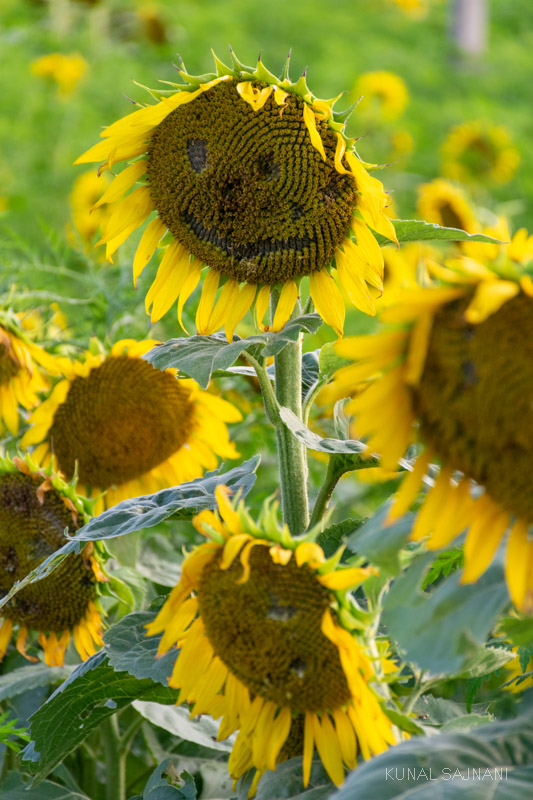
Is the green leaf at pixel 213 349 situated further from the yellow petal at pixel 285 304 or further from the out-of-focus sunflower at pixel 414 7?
the out-of-focus sunflower at pixel 414 7

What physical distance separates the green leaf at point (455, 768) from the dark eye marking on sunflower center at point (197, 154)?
503 mm

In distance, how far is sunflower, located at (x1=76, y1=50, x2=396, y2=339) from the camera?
32.6 inches

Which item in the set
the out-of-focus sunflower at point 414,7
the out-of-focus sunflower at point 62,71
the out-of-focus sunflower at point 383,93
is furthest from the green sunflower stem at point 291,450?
the out-of-focus sunflower at point 414,7

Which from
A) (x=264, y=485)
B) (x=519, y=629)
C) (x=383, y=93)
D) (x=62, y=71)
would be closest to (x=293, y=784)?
(x=519, y=629)

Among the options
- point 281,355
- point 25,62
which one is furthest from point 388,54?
point 281,355

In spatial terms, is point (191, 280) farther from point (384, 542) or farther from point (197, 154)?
point (384, 542)

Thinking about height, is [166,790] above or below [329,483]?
below

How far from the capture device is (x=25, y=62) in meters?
5.11

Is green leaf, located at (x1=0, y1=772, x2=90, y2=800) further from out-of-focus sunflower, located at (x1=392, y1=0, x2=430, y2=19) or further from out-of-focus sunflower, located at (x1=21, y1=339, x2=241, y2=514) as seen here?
out-of-focus sunflower, located at (x1=392, y1=0, x2=430, y2=19)

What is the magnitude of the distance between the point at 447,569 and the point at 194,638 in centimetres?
22

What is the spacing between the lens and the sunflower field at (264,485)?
579 millimetres

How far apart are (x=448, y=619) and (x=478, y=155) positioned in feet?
10.3

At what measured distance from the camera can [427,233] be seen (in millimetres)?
834

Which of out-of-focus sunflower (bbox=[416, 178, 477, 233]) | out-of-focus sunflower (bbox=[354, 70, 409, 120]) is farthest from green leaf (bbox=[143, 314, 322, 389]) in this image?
out-of-focus sunflower (bbox=[354, 70, 409, 120])
